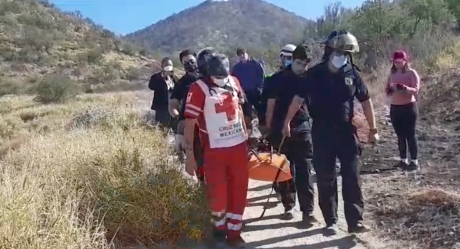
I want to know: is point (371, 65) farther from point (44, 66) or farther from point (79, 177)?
point (44, 66)

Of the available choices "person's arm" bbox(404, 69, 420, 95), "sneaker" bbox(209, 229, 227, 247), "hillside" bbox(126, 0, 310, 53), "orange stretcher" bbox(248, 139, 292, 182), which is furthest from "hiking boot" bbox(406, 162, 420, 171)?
"hillside" bbox(126, 0, 310, 53)

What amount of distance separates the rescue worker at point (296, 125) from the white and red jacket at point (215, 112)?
86cm

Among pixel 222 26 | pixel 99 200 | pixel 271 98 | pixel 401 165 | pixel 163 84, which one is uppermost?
pixel 222 26

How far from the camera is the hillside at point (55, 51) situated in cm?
4931

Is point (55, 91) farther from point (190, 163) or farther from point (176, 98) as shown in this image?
point (190, 163)

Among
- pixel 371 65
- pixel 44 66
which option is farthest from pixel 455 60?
pixel 44 66

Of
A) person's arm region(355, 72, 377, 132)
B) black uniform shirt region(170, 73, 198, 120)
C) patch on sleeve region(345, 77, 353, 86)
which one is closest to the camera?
patch on sleeve region(345, 77, 353, 86)

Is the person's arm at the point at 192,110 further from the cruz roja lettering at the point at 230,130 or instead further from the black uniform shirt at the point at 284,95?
the black uniform shirt at the point at 284,95

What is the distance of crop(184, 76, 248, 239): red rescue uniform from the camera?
5277 mm

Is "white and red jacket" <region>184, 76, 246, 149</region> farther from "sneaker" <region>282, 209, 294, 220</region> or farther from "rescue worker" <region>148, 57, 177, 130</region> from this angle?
"rescue worker" <region>148, 57, 177, 130</region>

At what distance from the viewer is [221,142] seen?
533 cm

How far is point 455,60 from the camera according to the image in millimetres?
16188

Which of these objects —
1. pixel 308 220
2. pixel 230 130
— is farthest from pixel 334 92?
pixel 308 220

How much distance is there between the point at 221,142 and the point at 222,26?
118994mm
